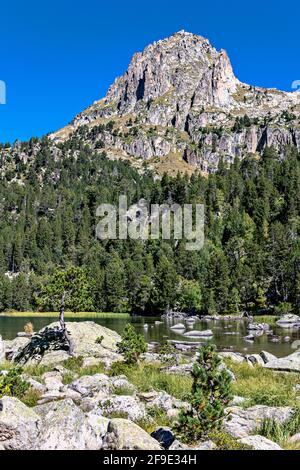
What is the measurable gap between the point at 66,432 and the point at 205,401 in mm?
3889

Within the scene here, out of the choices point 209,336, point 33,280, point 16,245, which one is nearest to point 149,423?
point 209,336

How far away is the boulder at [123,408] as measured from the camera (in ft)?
50.8

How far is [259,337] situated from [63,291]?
35.8 metres

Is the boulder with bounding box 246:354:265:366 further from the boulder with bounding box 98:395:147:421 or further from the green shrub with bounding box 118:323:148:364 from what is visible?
the boulder with bounding box 98:395:147:421

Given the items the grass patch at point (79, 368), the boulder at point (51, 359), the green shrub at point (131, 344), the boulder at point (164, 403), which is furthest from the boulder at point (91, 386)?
the green shrub at point (131, 344)

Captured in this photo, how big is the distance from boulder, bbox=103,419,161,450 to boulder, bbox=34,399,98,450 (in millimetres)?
448

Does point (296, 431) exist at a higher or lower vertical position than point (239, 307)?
higher

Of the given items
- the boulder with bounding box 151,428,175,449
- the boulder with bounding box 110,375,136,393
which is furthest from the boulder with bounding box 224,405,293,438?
the boulder with bounding box 110,375,136,393

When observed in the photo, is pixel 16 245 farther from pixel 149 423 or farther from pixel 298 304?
pixel 149 423

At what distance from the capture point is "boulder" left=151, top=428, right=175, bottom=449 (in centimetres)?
1206

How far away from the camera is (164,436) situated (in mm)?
12633

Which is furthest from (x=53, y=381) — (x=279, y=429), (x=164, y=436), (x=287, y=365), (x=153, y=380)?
(x=287, y=365)

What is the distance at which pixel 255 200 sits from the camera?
16125 centimetres

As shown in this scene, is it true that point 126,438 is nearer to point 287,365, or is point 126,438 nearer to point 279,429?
point 279,429
